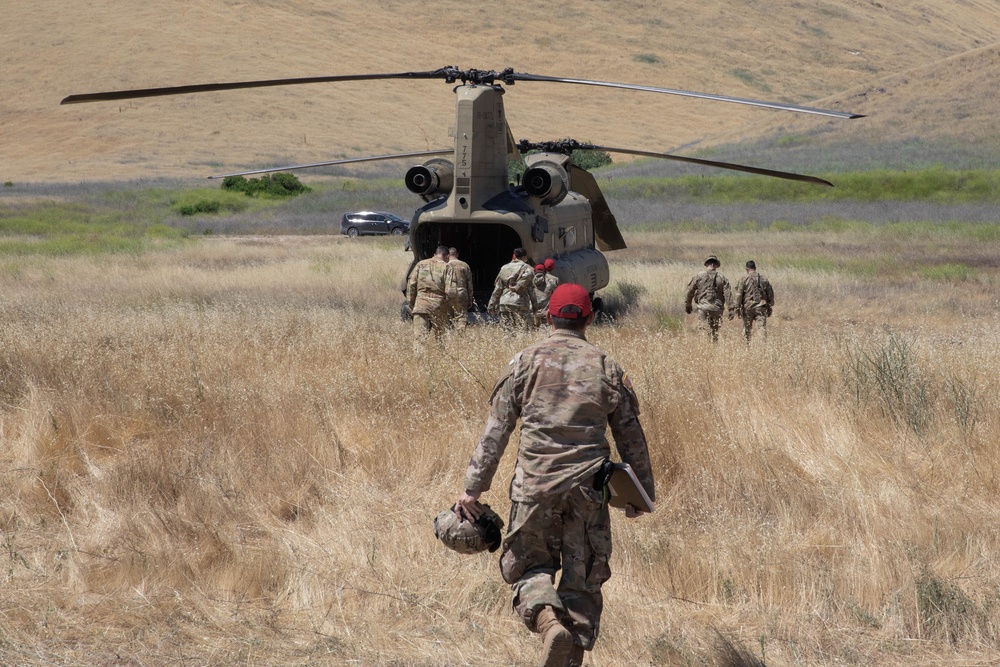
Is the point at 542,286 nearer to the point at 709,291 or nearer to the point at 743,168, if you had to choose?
the point at 709,291

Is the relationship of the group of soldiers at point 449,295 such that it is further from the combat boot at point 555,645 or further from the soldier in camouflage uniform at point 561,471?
the combat boot at point 555,645

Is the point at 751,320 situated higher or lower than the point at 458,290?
lower

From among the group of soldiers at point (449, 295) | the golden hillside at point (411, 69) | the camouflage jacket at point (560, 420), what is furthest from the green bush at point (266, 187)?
the camouflage jacket at point (560, 420)

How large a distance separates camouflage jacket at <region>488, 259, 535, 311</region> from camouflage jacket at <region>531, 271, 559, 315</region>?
0.19 metres

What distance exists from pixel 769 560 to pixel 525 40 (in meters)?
95.4

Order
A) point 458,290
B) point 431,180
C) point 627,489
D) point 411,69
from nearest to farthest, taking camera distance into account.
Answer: point 627,489 → point 458,290 → point 431,180 → point 411,69

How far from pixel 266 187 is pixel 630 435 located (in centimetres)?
4542

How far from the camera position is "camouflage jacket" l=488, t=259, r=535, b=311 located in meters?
11.2

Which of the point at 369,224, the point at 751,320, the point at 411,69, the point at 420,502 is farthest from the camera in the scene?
the point at 411,69

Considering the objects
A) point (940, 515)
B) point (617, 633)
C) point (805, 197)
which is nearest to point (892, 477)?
point (940, 515)

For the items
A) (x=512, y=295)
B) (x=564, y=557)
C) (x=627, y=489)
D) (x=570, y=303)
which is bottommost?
(x=512, y=295)

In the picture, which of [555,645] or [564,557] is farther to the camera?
[564,557]

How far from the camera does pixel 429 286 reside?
1064 centimetres

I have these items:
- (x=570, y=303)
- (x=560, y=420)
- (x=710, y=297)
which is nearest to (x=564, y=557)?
(x=560, y=420)
